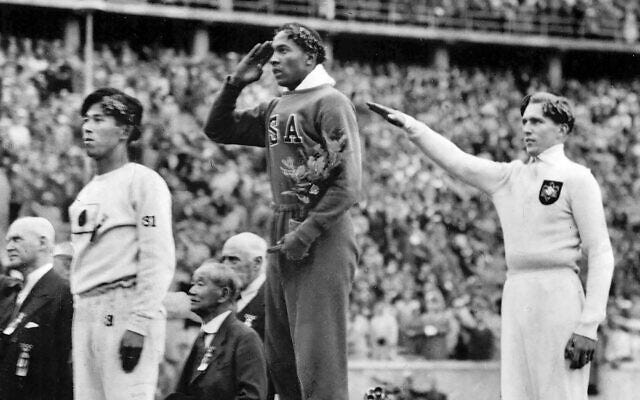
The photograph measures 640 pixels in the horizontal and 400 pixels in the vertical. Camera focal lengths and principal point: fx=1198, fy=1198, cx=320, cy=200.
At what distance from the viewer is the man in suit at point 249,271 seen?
21.9 feet

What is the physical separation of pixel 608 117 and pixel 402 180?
22.5 ft

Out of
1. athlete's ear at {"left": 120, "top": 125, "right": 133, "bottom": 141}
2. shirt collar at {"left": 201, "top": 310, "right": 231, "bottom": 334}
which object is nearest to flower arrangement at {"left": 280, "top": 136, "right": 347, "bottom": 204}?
athlete's ear at {"left": 120, "top": 125, "right": 133, "bottom": 141}

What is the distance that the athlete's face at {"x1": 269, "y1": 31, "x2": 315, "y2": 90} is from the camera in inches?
201

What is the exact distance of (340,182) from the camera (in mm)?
4902

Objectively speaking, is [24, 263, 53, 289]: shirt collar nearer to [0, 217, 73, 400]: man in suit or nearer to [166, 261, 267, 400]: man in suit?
[0, 217, 73, 400]: man in suit

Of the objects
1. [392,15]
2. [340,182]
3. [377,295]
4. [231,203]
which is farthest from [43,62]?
[340,182]

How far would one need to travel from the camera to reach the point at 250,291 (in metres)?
6.84

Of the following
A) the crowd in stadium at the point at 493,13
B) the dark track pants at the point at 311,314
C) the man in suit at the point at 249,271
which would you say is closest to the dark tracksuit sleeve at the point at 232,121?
the dark track pants at the point at 311,314

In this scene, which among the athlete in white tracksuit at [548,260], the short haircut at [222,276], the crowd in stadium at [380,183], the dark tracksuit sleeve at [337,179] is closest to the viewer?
the dark tracksuit sleeve at [337,179]

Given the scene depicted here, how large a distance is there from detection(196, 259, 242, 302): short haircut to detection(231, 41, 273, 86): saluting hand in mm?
1251

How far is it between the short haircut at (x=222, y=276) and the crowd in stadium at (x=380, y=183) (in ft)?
19.8

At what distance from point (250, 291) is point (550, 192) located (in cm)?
223

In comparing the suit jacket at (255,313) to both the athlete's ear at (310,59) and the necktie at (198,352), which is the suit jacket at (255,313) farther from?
the athlete's ear at (310,59)

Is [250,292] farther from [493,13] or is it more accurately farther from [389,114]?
[493,13]
